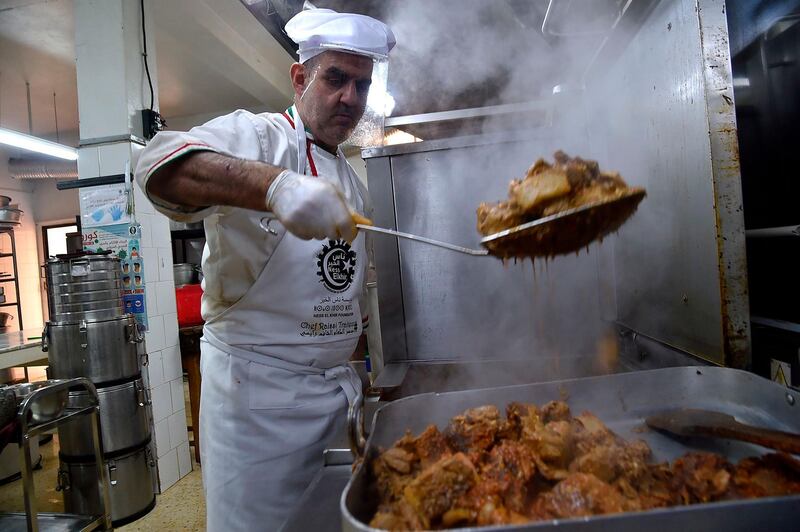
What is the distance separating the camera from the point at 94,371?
3.19 metres

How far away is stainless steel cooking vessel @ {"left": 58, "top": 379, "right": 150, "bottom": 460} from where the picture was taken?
124 inches

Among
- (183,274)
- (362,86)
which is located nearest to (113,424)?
→ (183,274)

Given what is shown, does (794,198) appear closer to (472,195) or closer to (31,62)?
(472,195)

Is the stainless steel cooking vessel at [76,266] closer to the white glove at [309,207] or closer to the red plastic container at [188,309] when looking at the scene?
the red plastic container at [188,309]

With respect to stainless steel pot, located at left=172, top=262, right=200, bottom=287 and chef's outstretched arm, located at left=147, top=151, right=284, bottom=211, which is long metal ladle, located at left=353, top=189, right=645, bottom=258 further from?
stainless steel pot, located at left=172, top=262, right=200, bottom=287

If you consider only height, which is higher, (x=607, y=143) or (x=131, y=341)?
(x=607, y=143)

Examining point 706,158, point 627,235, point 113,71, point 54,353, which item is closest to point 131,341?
point 54,353

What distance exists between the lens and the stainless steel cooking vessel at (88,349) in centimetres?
318

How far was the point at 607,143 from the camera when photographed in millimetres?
1886

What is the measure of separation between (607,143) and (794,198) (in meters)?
0.68

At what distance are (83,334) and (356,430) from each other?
3.12 meters

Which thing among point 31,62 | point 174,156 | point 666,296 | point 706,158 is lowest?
point 666,296

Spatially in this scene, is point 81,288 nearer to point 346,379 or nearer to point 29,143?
point 346,379

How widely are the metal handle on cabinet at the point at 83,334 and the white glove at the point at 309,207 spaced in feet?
9.39
